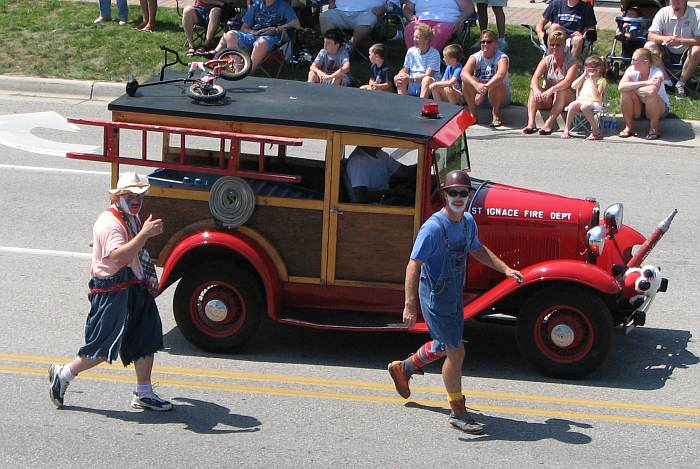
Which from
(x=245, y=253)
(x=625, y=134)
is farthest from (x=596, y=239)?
(x=625, y=134)

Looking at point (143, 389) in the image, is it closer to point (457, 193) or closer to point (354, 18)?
point (457, 193)

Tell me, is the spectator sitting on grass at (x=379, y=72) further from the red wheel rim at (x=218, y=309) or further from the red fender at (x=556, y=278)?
the red fender at (x=556, y=278)

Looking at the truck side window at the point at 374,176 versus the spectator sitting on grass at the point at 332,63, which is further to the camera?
the spectator sitting on grass at the point at 332,63

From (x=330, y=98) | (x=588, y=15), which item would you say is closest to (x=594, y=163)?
(x=588, y=15)

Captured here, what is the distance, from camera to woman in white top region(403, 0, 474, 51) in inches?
674

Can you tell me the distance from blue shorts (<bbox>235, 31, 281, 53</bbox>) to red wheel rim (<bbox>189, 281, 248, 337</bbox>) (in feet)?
29.7

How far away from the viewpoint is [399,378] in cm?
782

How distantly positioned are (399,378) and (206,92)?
105 inches

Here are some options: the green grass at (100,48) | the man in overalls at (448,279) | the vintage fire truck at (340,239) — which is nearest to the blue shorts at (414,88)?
the green grass at (100,48)

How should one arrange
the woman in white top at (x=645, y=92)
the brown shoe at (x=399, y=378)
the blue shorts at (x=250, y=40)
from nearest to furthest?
the brown shoe at (x=399, y=378) < the woman in white top at (x=645, y=92) < the blue shorts at (x=250, y=40)

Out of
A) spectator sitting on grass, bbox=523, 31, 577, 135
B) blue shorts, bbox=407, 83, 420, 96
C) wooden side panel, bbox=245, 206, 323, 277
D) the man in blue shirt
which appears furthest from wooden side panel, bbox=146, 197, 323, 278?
the man in blue shirt

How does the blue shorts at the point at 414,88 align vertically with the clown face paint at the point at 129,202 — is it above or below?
below

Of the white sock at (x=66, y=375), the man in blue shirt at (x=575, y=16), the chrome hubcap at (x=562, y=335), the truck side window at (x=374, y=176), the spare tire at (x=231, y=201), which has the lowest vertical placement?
the white sock at (x=66, y=375)

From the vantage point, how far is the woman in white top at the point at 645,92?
1509cm
